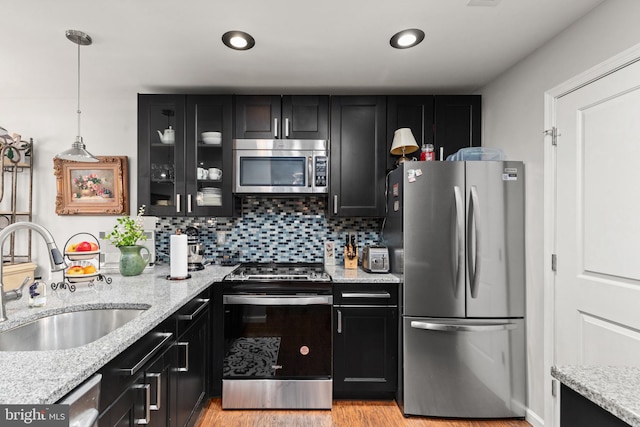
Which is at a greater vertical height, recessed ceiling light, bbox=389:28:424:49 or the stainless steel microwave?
recessed ceiling light, bbox=389:28:424:49

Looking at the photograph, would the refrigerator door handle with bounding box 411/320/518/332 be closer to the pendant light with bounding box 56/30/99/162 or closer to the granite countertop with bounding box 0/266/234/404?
the granite countertop with bounding box 0/266/234/404

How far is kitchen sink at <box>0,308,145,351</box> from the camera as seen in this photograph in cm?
133

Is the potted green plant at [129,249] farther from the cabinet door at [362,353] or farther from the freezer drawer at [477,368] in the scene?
the freezer drawer at [477,368]

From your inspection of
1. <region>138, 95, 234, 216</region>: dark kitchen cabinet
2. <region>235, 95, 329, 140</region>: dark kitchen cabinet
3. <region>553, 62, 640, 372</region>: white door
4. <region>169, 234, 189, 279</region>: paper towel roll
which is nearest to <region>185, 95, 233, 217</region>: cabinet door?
<region>138, 95, 234, 216</region>: dark kitchen cabinet

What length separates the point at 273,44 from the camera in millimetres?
2064

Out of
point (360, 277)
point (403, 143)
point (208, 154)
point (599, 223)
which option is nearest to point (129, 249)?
point (208, 154)

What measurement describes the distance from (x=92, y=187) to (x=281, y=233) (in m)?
1.76

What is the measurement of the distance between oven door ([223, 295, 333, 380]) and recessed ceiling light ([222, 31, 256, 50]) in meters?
1.65

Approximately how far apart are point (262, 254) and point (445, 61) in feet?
6.97

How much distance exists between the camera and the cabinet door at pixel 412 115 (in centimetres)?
270

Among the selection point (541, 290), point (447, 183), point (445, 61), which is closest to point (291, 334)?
point (447, 183)

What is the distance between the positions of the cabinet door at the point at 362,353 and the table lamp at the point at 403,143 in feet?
3.94

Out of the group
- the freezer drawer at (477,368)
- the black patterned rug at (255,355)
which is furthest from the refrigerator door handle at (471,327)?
the black patterned rug at (255,355)

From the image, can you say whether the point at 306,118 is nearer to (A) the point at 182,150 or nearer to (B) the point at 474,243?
(A) the point at 182,150
